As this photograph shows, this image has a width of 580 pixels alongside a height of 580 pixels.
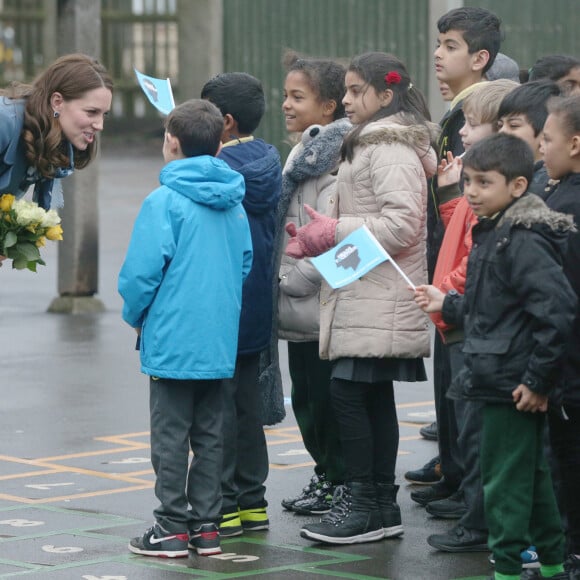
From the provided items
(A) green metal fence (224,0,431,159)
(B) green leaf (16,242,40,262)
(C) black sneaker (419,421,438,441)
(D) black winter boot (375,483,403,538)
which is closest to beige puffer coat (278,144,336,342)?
(D) black winter boot (375,483,403,538)

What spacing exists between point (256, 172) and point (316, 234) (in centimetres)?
43

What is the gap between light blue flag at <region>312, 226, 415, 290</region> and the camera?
6.18 m

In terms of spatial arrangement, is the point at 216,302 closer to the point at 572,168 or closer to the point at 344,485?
the point at 344,485

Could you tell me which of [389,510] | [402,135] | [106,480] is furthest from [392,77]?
[106,480]

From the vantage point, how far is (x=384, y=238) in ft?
21.6

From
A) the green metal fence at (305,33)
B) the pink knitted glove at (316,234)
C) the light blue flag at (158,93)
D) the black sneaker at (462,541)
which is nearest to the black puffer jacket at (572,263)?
the black sneaker at (462,541)

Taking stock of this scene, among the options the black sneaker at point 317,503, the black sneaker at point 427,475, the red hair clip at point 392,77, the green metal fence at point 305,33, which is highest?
the green metal fence at point 305,33

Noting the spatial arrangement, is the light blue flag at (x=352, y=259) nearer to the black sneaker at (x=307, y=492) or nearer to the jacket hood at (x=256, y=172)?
the jacket hood at (x=256, y=172)

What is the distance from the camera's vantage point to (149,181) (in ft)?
74.3

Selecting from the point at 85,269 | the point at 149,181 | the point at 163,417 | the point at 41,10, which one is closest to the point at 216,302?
the point at 163,417

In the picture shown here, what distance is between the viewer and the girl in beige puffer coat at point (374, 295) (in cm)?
661

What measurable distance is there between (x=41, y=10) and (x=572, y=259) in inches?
997

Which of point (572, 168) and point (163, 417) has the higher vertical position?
point (572, 168)

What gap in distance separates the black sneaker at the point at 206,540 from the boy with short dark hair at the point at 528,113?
185 centimetres
